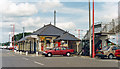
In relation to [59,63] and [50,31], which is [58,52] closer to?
[50,31]

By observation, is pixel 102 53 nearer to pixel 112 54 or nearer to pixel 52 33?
pixel 112 54

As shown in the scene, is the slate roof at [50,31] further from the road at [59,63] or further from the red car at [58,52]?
the road at [59,63]

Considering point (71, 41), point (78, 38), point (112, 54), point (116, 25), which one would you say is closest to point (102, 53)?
point (112, 54)

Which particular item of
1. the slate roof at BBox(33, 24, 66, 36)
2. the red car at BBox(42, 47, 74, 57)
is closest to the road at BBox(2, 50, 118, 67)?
the red car at BBox(42, 47, 74, 57)

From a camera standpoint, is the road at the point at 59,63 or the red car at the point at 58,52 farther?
the red car at the point at 58,52

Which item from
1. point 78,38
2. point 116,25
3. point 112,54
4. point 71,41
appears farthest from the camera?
point 71,41

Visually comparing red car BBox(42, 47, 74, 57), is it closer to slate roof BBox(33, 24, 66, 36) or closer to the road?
the road

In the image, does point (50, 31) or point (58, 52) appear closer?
point (58, 52)

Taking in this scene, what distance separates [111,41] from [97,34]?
2.50 m

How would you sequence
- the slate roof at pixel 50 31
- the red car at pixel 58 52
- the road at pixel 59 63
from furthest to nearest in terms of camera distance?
1. the slate roof at pixel 50 31
2. the red car at pixel 58 52
3. the road at pixel 59 63

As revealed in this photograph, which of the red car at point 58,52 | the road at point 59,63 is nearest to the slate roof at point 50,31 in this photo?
the red car at point 58,52

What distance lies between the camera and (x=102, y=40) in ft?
117

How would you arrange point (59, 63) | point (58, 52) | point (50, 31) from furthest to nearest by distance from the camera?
point (50, 31) < point (58, 52) < point (59, 63)

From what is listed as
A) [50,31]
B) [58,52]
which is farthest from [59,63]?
[50,31]
